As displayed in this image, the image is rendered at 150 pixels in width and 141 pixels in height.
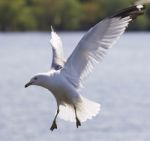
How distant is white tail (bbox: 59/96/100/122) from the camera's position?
23.6 feet

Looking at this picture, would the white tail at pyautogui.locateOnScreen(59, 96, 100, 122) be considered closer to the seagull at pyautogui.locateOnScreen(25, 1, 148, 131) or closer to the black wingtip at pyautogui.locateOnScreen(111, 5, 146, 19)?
the seagull at pyautogui.locateOnScreen(25, 1, 148, 131)

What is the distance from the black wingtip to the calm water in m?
5.85

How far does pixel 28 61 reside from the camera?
2747 cm

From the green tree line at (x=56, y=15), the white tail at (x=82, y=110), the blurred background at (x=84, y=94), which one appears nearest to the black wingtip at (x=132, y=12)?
the white tail at (x=82, y=110)

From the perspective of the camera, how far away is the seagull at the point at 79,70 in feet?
22.5

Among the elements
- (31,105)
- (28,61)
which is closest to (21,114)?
(31,105)

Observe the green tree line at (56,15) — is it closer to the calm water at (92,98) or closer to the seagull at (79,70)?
the calm water at (92,98)

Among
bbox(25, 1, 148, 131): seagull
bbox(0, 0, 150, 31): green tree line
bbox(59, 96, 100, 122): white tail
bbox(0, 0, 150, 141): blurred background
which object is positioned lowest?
bbox(0, 0, 150, 31): green tree line

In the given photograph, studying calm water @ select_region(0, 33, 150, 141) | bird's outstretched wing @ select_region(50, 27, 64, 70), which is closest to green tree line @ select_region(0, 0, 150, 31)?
calm water @ select_region(0, 33, 150, 141)

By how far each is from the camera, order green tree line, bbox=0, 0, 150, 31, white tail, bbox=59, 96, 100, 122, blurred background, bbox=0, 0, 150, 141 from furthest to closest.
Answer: green tree line, bbox=0, 0, 150, 31 < blurred background, bbox=0, 0, 150, 141 < white tail, bbox=59, 96, 100, 122

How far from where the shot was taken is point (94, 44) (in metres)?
7.05

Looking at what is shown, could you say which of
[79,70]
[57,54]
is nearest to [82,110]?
[79,70]

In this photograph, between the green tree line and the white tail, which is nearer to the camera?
the white tail

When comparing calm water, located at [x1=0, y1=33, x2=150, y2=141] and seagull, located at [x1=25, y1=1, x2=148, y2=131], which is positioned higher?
seagull, located at [x1=25, y1=1, x2=148, y2=131]
